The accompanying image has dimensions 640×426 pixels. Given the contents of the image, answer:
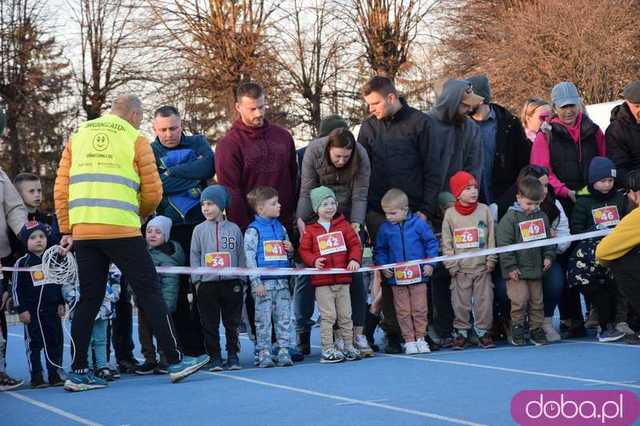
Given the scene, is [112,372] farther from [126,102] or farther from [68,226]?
[126,102]

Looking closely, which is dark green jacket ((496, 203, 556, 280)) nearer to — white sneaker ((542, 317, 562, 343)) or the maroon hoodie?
white sneaker ((542, 317, 562, 343))

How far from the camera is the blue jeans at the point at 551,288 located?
10727 mm

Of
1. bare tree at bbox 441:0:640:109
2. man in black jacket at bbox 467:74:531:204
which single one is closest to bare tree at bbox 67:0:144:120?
bare tree at bbox 441:0:640:109

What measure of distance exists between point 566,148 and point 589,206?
0.63m

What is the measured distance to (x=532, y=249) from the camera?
10516mm

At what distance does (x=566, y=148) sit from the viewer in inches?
434

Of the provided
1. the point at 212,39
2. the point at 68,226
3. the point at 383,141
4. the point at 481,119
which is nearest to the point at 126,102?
the point at 68,226

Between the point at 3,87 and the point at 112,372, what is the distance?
77.8ft

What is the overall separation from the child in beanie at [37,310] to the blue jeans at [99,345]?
251 mm

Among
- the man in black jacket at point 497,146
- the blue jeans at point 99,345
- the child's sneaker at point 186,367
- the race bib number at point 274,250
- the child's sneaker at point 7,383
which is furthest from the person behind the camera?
the man in black jacket at point 497,146

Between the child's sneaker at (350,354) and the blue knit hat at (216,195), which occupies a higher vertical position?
the blue knit hat at (216,195)

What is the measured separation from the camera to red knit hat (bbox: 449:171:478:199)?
10.5m

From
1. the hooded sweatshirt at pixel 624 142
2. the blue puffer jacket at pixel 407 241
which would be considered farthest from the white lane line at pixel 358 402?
the hooded sweatshirt at pixel 624 142

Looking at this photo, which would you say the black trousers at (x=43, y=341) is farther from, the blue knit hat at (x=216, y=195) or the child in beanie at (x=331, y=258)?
the child in beanie at (x=331, y=258)
